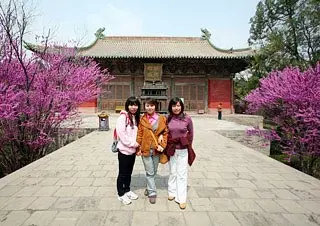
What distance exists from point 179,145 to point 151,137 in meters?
0.38

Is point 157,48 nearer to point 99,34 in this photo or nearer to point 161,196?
point 99,34

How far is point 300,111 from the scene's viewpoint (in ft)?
25.0

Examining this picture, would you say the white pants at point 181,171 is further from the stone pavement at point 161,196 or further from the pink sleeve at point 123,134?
the pink sleeve at point 123,134

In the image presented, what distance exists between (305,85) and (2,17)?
28.2 ft

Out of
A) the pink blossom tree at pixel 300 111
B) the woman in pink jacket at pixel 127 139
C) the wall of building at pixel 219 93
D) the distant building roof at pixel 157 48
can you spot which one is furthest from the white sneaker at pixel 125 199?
the wall of building at pixel 219 93

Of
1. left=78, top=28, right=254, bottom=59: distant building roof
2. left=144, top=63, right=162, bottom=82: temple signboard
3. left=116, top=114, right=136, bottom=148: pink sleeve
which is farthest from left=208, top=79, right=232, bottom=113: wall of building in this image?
left=116, top=114, right=136, bottom=148: pink sleeve

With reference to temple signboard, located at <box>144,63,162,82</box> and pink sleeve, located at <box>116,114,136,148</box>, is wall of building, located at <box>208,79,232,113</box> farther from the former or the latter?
pink sleeve, located at <box>116,114,136,148</box>

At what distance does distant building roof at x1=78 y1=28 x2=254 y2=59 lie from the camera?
64.3 feet

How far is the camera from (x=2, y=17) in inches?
262

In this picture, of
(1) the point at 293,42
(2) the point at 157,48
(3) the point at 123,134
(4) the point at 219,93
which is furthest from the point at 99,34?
(3) the point at 123,134

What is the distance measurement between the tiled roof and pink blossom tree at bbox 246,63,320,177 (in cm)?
1078

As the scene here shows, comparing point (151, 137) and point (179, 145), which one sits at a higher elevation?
point (151, 137)

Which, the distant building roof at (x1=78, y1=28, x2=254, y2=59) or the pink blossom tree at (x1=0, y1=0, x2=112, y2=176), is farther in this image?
the distant building roof at (x1=78, y1=28, x2=254, y2=59)

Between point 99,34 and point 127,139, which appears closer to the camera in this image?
point 127,139
